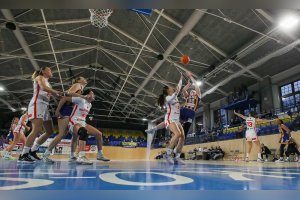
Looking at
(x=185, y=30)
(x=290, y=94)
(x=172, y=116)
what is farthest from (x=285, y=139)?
(x=290, y=94)

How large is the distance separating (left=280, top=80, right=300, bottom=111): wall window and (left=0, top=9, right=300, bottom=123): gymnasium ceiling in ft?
4.45

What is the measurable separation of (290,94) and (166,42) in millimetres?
8432

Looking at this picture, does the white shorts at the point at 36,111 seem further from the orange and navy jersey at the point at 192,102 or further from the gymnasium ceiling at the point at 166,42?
the gymnasium ceiling at the point at 166,42

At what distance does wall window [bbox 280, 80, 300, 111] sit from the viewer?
1417 cm

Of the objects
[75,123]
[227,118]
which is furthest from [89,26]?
[227,118]

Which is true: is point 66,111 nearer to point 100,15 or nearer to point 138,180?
point 138,180

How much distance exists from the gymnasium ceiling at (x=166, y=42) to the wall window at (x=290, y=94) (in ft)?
4.45

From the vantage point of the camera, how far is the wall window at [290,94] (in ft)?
46.5

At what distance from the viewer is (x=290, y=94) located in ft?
47.5

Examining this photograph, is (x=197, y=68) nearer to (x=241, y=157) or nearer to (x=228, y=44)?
(x=228, y=44)

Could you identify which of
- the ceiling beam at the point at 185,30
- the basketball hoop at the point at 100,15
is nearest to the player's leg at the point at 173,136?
the basketball hoop at the point at 100,15

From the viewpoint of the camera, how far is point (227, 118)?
1927cm

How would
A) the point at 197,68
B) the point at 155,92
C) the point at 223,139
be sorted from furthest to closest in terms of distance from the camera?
the point at 155,92 → the point at 197,68 → the point at 223,139

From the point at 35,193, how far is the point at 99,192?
0.95ft
